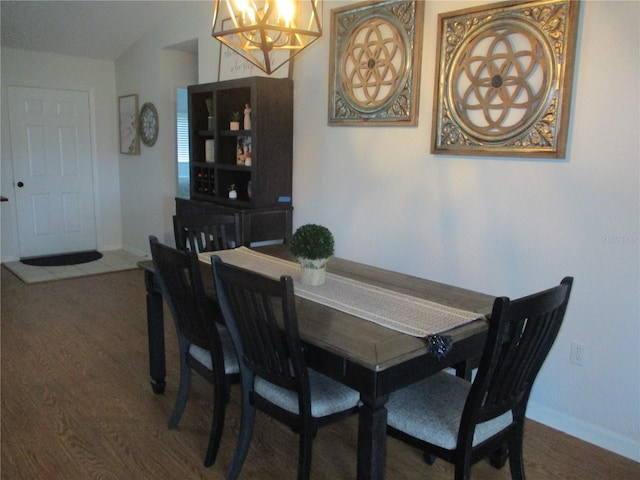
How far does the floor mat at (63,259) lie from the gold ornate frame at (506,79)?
4.40 m

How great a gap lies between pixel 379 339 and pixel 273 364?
409 mm

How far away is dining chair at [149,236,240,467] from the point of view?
2061mm

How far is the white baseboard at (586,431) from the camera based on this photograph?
2.35 m

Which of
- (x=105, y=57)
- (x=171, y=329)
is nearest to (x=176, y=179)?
(x=105, y=57)

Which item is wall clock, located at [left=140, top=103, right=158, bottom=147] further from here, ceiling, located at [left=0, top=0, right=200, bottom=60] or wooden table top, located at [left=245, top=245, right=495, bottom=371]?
wooden table top, located at [left=245, top=245, right=495, bottom=371]

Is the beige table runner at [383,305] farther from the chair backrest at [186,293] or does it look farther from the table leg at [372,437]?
the chair backrest at [186,293]

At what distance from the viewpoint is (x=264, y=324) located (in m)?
1.78

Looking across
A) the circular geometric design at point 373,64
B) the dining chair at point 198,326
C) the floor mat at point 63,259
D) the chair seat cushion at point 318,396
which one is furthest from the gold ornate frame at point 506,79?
the floor mat at point 63,259

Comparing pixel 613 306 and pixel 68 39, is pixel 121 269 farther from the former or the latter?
pixel 613 306

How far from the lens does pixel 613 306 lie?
2363 mm

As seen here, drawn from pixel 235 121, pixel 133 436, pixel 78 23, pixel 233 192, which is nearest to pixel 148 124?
pixel 78 23

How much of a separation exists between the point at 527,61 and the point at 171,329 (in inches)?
115

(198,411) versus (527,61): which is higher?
(527,61)

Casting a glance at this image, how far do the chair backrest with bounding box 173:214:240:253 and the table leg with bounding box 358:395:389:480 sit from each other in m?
1.68
